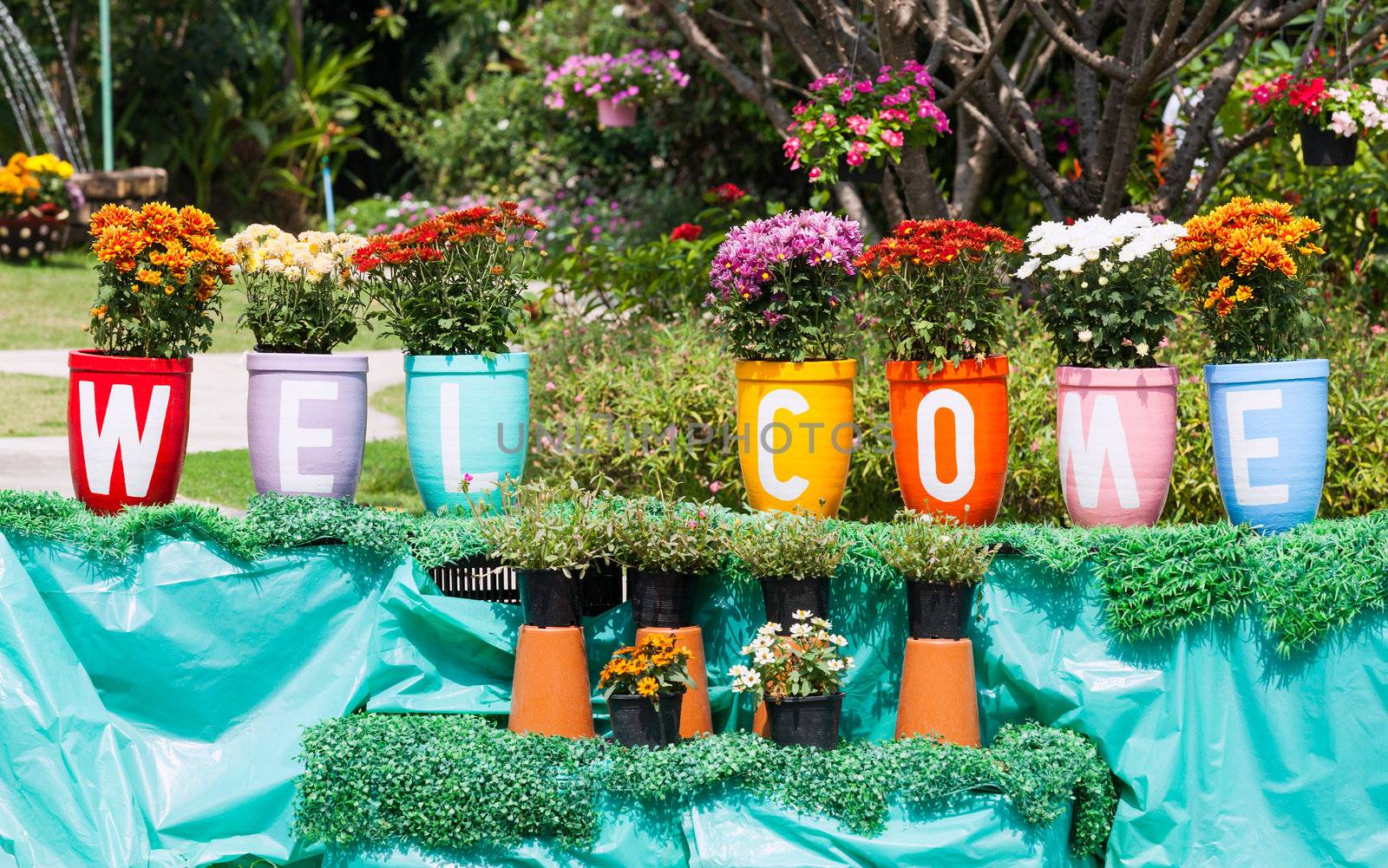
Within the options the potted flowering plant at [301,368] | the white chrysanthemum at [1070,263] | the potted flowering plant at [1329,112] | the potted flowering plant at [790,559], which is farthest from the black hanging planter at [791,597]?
the potted flowering plant at [1329,112]

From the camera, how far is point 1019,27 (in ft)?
26.5

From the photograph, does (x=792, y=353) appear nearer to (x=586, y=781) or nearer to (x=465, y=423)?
(x=465, y=423)

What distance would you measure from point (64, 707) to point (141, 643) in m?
0.21

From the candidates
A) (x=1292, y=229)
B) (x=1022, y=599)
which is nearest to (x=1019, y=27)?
(x=1292, y=229)

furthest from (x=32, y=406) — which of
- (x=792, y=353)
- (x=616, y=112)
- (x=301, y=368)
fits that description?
(x=792, y=353)

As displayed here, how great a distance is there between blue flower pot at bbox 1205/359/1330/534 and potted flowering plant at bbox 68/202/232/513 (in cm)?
227

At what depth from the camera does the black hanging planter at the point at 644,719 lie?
283cm

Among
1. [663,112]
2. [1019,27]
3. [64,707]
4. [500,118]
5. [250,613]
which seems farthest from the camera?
[500,118]

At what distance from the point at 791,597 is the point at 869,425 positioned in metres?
1.56

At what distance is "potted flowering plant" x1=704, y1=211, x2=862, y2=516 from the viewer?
3189mm

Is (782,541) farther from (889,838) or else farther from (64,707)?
(64,707)

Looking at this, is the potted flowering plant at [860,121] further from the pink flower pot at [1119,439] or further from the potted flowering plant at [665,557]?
the potted flowering plant at [665,557]

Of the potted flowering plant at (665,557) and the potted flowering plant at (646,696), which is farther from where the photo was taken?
the potted flowering plant at (665,557)

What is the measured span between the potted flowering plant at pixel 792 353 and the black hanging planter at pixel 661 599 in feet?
1.31
